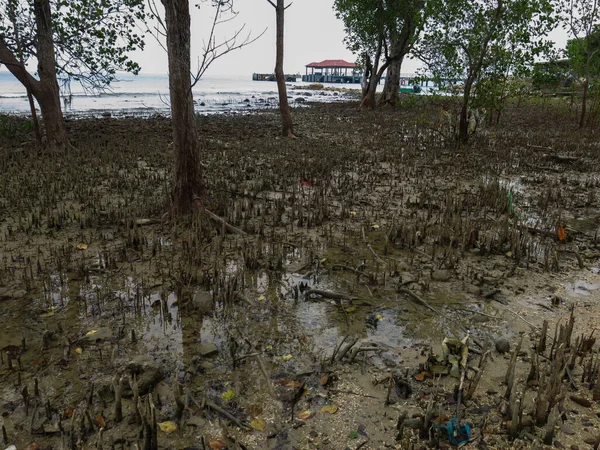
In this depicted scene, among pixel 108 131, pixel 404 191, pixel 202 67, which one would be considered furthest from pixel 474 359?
pixel 108 131

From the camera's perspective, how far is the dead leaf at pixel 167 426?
89.4 inches

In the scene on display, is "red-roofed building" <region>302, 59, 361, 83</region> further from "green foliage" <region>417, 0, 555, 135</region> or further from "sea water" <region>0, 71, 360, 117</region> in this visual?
"green foliage" <region>417, 0, 555, 135</region>

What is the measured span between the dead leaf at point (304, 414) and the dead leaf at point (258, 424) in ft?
0.64

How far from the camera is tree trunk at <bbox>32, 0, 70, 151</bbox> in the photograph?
939 centimetres

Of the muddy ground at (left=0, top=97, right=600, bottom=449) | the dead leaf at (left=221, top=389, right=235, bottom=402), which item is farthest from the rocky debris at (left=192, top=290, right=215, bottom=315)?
the dead leaf at (left=221, top=389, right=235, bottom=402)

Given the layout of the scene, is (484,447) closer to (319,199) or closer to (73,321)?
(73,321)

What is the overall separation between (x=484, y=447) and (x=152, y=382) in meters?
1.81

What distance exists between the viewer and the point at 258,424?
232cm

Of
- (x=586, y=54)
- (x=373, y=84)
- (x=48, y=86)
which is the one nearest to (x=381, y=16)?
(x=373, y=84)

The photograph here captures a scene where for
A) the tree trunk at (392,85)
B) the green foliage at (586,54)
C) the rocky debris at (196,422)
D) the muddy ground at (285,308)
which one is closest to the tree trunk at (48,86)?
the muddy ground at (285,308)

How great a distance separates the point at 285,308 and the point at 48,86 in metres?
9.10

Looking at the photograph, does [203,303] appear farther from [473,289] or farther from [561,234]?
[561,234]

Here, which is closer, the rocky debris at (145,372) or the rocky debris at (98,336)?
the rocky debris at (145,372)

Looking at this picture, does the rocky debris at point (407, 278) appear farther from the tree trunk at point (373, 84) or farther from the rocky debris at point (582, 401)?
the tree trunk at point (373, 84)
